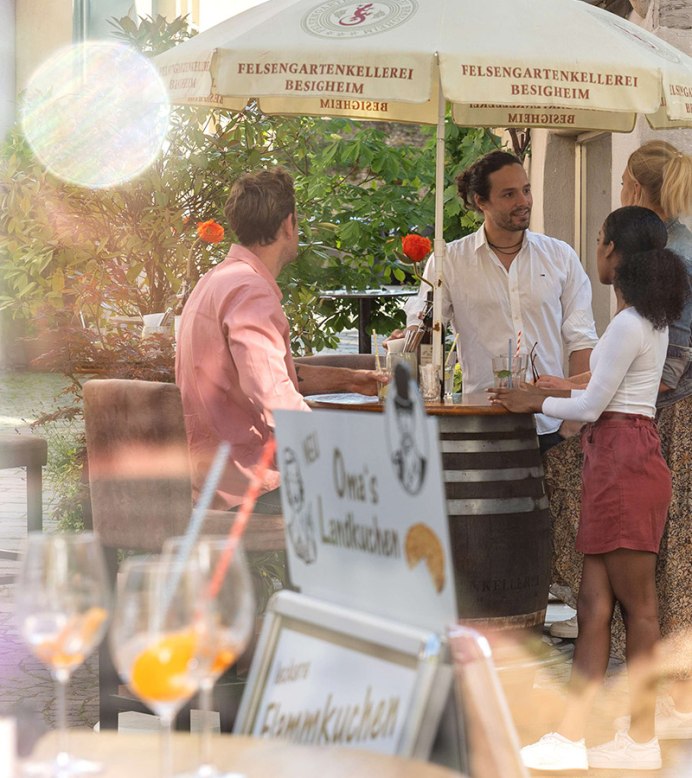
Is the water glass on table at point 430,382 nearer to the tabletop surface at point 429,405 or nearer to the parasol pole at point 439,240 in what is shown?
the tabletop surface at point 429,405

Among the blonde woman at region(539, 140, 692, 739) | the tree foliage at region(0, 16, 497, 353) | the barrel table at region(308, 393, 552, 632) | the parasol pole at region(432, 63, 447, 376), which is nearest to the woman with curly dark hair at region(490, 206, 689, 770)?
the barrel table at region(308, 393, 552, 632)

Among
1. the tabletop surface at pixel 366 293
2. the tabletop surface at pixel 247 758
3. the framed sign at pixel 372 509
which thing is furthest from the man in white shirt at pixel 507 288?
the tabletop surface at pixel 247 758

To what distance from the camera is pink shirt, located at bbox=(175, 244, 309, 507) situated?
4035 mm

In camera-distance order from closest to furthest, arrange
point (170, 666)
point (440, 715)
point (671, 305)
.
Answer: point (170, 666) → point (440, 715) → point (671, 305)

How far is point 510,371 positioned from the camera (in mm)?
4363

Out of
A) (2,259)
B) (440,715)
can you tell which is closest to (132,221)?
(2,259)

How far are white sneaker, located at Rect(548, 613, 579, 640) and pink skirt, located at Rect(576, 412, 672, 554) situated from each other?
73.4 inches

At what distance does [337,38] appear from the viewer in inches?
171

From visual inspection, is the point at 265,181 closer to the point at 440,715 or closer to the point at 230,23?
the point at 230,23

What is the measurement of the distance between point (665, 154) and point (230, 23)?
1.71m

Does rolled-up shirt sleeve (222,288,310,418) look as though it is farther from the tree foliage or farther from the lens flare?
the lens flare

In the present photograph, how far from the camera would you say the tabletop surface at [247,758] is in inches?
63.3

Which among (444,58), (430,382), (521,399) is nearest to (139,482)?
(430,382)

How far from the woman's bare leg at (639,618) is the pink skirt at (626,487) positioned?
2.3 inches
